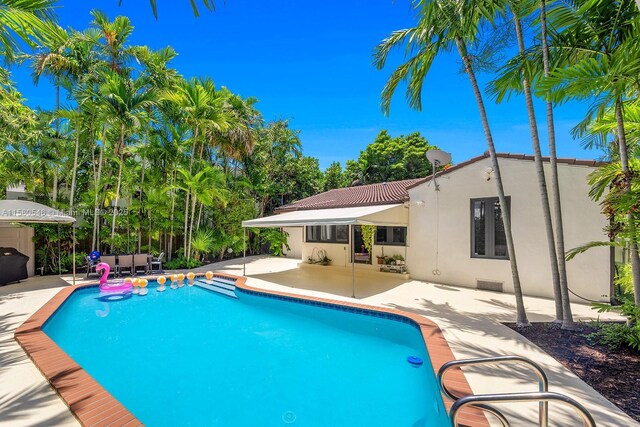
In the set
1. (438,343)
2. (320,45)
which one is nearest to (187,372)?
(438,343)

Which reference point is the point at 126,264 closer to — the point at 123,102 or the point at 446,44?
the point at 123,102

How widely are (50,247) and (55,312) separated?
1150 centimetres

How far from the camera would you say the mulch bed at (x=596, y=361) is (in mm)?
5637

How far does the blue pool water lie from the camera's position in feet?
20.2

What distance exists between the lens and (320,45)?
20812 mm

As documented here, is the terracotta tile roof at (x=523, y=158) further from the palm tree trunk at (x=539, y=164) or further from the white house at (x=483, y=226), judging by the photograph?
the palm tree trunk at (x=539, y=164)

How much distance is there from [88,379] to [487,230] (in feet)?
54.4

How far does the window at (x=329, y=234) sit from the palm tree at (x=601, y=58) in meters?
16.5

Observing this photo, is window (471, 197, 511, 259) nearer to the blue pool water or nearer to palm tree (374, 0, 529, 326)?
palm tree (374, 0, 529, 326)

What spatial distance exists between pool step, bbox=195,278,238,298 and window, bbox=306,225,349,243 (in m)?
9.31

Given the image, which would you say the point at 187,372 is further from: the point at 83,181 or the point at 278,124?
the point at 278,124

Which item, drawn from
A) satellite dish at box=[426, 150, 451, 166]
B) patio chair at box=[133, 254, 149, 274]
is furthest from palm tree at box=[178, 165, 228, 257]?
satellite dish at box=[426, 150, 451, 166]

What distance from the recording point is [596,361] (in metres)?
7.04

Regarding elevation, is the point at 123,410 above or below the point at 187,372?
above
